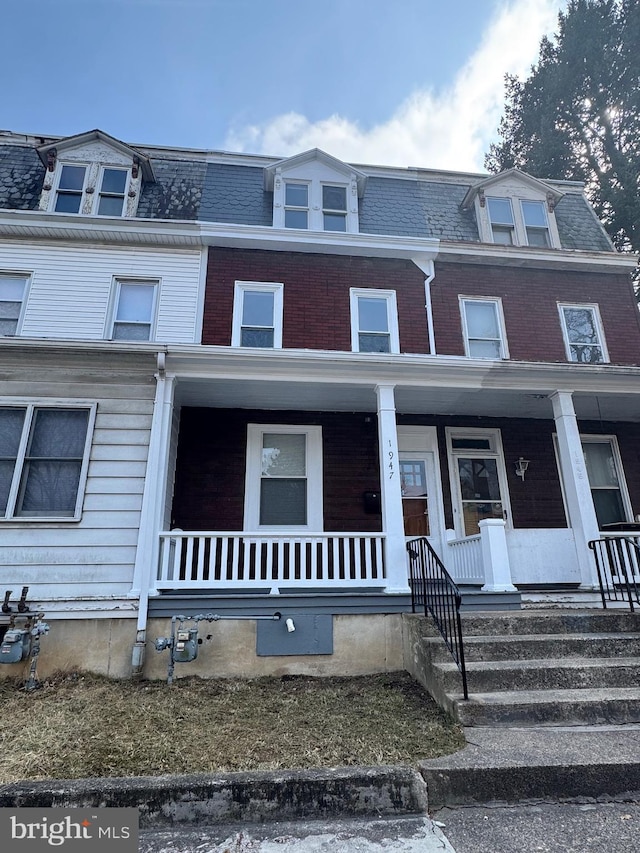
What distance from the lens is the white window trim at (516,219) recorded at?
8.88m

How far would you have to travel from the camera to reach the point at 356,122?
1350 centimetres

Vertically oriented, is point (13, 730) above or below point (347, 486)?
below

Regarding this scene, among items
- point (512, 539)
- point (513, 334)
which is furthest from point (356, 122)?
point (512, 539)

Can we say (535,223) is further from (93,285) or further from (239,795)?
(239,795)

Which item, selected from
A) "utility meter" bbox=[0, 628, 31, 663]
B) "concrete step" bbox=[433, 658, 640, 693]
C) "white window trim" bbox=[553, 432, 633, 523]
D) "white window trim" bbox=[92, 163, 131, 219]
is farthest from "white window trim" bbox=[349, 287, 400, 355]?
"utility meter" bbox=[0, 628, 31, 663]

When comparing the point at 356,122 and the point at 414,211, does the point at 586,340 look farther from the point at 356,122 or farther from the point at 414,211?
the point at 356,122

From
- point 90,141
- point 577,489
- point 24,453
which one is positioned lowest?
point 577,489

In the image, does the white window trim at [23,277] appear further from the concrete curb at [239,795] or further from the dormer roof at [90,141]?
the concrete curb at [239,795]

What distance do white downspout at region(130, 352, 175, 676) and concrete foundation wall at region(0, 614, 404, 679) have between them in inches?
5.7

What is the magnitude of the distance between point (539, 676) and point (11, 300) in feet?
27.6

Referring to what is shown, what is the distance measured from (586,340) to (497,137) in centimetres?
1592

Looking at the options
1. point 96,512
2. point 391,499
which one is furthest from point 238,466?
point 391,499

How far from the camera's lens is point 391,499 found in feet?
18.9

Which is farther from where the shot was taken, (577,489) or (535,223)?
(535,223)
